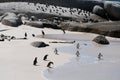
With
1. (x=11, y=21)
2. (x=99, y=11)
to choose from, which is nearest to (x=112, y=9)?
(x=99, y=11)

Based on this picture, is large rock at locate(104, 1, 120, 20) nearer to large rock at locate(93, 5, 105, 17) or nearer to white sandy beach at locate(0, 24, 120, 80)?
large rock at locate(93, 5, 105, 17)

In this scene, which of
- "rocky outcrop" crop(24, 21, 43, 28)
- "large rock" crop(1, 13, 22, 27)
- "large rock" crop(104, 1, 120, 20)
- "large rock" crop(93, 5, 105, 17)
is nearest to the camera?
"large rock" crop(1, 13, 22, 27)

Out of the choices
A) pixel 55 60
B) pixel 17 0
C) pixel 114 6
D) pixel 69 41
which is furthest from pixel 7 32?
pixel 114 6

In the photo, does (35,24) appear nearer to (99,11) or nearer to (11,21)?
(11,21)

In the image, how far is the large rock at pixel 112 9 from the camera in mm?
67500

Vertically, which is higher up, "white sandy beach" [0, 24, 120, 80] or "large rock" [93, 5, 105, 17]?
"white sandy beach" [0, 24, 120, 80]

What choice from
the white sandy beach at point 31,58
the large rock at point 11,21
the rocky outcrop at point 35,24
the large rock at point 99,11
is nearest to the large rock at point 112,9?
the large rock at point 99,11

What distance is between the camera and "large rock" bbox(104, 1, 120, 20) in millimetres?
67500

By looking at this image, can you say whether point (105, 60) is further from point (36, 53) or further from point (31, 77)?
point (31, 77)

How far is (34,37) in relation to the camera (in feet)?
147

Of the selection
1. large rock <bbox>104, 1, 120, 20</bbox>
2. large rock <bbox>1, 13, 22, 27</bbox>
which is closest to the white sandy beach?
large rock <bbox>1, 13, 22, 27</bbox>

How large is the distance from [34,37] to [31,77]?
20.0m

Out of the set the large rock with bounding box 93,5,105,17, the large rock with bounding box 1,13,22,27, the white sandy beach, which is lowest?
the large rock with bounding box 93,5,105,17

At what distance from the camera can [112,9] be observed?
6856 centimetres
